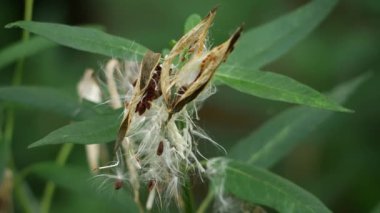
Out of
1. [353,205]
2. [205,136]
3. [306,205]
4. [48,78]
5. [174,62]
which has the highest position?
[174,62]

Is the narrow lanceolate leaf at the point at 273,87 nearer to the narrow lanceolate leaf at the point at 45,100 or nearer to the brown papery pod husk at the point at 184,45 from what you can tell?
the brown papery pod husk at the point at 184,45

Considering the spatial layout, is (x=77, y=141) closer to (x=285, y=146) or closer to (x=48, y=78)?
(x=285, y=146)

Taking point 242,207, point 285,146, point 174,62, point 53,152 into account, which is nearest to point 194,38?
point 174,62

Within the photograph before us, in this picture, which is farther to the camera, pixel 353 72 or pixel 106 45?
pixel 353 72

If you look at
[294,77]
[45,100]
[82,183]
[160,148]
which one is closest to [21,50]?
[45,100]

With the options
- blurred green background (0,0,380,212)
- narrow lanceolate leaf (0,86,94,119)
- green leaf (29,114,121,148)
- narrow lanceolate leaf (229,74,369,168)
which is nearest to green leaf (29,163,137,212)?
narrow lanceolate leaf (0,86,94,119)
